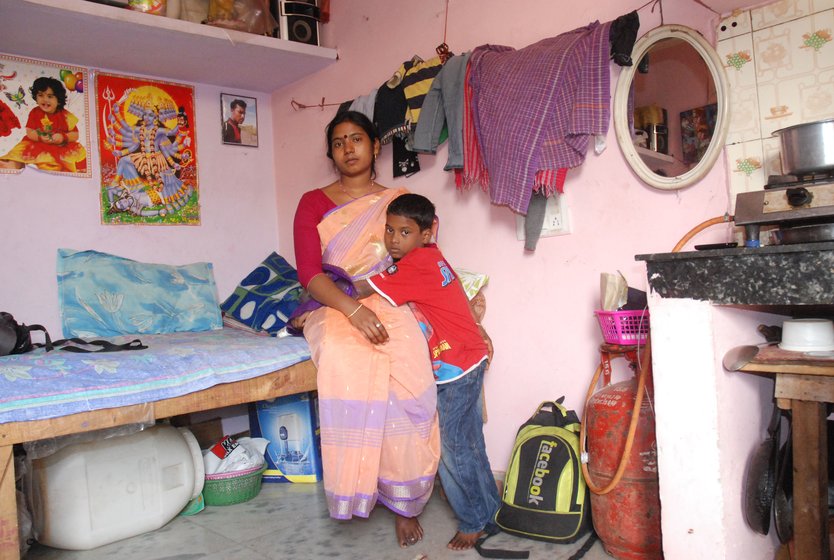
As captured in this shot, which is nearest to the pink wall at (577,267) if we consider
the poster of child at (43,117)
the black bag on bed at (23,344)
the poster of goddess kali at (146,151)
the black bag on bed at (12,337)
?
the poster of goddess kali at (146,151)

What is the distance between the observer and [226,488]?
278cm

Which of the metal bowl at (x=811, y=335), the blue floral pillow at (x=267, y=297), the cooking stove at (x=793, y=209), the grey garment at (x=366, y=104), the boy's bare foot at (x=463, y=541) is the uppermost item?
the grey garment at (x=366, y=104)

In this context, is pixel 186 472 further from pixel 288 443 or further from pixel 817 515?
pixel 817 515

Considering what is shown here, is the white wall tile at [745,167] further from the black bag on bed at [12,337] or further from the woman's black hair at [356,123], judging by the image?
the black bag on bed at [12,337]

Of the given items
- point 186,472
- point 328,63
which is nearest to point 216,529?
point 186,472

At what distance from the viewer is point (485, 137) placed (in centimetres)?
246

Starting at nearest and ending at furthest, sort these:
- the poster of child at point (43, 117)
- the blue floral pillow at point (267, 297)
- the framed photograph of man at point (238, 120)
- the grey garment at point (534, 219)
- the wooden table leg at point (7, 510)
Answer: the wooden table leg at point (7, 510), the grey garment at point (534, 219), the poster of child at point (43, 117), the blue floral pillow at point (267, 297), the framed photograph of man at point (238, 120)

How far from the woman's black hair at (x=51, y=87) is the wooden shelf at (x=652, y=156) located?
104 inches

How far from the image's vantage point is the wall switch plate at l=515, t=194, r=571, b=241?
2453 millimetres

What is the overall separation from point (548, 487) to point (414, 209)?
110cm

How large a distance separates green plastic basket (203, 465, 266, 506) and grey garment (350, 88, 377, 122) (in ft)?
5.59

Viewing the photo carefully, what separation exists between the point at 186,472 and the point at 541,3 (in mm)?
2308

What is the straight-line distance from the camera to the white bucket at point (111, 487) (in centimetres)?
224

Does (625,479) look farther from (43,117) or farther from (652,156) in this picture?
(43,117)
